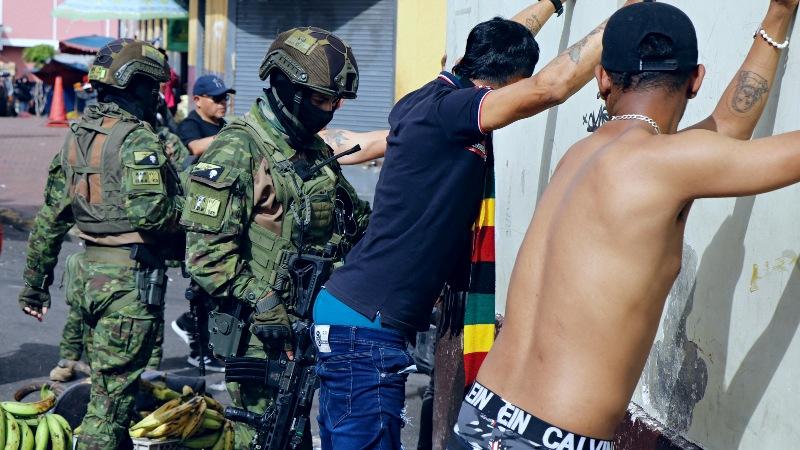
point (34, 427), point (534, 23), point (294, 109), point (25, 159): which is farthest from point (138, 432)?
point (25, 159)

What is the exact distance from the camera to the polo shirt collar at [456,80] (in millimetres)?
3680

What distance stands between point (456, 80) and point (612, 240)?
133 centimetres

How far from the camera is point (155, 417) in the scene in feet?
17.4

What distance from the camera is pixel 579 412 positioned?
2.63 metres

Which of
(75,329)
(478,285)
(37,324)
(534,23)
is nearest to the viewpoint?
(478,285)

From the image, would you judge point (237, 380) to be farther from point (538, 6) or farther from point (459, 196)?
point (538, 6)

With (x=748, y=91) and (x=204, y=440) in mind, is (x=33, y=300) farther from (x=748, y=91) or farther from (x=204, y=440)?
(x=748, y=91)

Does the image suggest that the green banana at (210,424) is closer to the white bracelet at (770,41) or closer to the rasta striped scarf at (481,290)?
the rasta striped scarf at (481,290)

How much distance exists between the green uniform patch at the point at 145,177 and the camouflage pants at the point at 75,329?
24.6 inches

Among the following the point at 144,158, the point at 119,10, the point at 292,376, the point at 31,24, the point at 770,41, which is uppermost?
the point at 31,24

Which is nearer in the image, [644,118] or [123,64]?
[644,118]

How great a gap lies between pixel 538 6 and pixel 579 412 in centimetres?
211

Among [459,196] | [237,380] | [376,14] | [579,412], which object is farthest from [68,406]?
[376,14]

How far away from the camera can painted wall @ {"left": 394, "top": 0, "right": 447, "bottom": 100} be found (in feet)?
31.7
